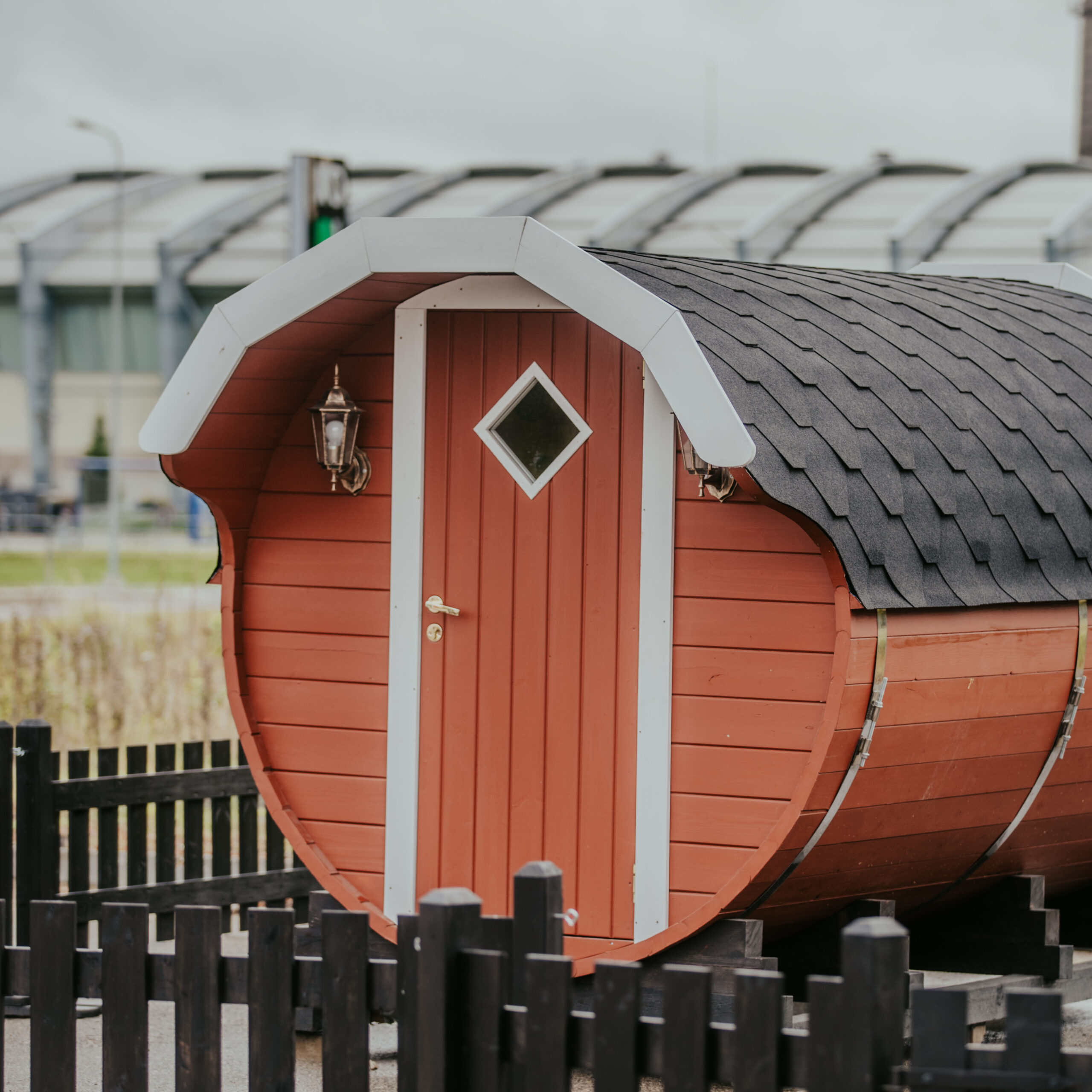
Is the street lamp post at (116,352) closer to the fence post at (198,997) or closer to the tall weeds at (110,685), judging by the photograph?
the tall weeds at (110,685)

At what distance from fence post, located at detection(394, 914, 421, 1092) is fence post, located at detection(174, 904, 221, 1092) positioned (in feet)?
1.78

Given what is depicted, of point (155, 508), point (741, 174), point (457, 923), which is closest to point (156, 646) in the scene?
point (457, 923)

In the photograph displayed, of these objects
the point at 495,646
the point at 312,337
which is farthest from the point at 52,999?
the point at 312,337

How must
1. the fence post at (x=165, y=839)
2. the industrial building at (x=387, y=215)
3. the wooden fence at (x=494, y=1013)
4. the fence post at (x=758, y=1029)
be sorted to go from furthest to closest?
the industrial building at (x=387, y=215) < the fence post at (x=165, y=839) < the fence post at (x=758, y=1029) < the wooden fence at (x=494, y=1013)

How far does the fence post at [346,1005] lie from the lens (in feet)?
12.0

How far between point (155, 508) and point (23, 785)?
111ft

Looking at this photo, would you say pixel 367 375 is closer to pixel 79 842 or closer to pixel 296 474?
pixel 296 474

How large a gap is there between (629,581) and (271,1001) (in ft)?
6.33

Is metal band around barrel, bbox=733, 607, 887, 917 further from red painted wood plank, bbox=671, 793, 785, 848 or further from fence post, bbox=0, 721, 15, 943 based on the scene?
fence post, bbox=0, 721, 15, 943

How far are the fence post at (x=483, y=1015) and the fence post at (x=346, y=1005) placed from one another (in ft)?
1.05

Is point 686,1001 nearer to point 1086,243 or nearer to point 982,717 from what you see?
point 982,717

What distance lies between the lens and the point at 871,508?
4820 millimetres

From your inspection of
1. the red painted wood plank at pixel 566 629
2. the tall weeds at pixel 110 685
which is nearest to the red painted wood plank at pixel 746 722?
the red painted wood plank at pixel 566 629

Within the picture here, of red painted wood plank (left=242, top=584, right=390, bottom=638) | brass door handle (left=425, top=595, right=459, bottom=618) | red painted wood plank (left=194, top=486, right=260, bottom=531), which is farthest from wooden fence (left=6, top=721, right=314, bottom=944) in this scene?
brass door handle (left=425, top=595, right=459, bottom=618)
